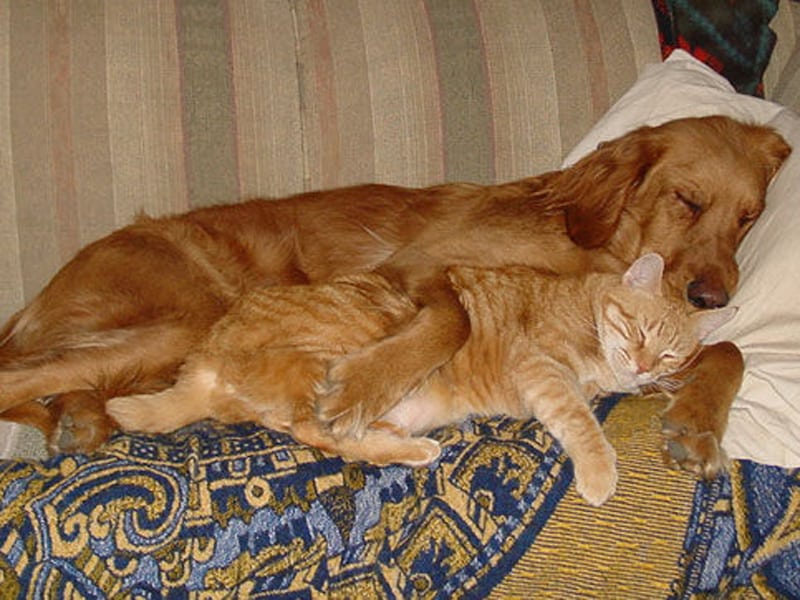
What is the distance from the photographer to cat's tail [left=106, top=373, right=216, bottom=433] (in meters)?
2.05

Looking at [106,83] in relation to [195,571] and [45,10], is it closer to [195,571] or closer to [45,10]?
[45,10]

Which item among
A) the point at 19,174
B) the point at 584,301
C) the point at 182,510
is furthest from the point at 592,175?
the point at 19,174

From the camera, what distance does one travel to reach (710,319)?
2242 mm

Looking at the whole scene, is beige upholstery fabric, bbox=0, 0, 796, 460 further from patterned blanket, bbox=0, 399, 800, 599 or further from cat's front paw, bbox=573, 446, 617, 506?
cat's front paw, bbox=573, 446, 617, 506

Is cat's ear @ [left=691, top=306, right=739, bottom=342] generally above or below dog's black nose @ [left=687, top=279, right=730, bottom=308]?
below

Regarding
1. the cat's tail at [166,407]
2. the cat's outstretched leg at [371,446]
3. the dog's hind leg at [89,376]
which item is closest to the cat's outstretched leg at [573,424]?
the cat's outstretched leg at [371,446]

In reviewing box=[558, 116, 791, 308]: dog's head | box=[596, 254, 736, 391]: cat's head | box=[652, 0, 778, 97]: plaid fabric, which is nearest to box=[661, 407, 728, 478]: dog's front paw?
box=[596, 254, 736, 391]: cat's head

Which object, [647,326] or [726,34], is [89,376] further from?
[726,34]

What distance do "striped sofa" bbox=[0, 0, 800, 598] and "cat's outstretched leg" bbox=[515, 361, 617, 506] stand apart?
37 millimetres

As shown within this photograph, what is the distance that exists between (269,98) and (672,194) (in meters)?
1.22

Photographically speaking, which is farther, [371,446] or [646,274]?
[646,274]

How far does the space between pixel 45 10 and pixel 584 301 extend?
179cm

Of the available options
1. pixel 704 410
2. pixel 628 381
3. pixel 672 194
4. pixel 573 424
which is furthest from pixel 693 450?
pixel 672 194

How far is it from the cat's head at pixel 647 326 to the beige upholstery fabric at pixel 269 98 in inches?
28.3
